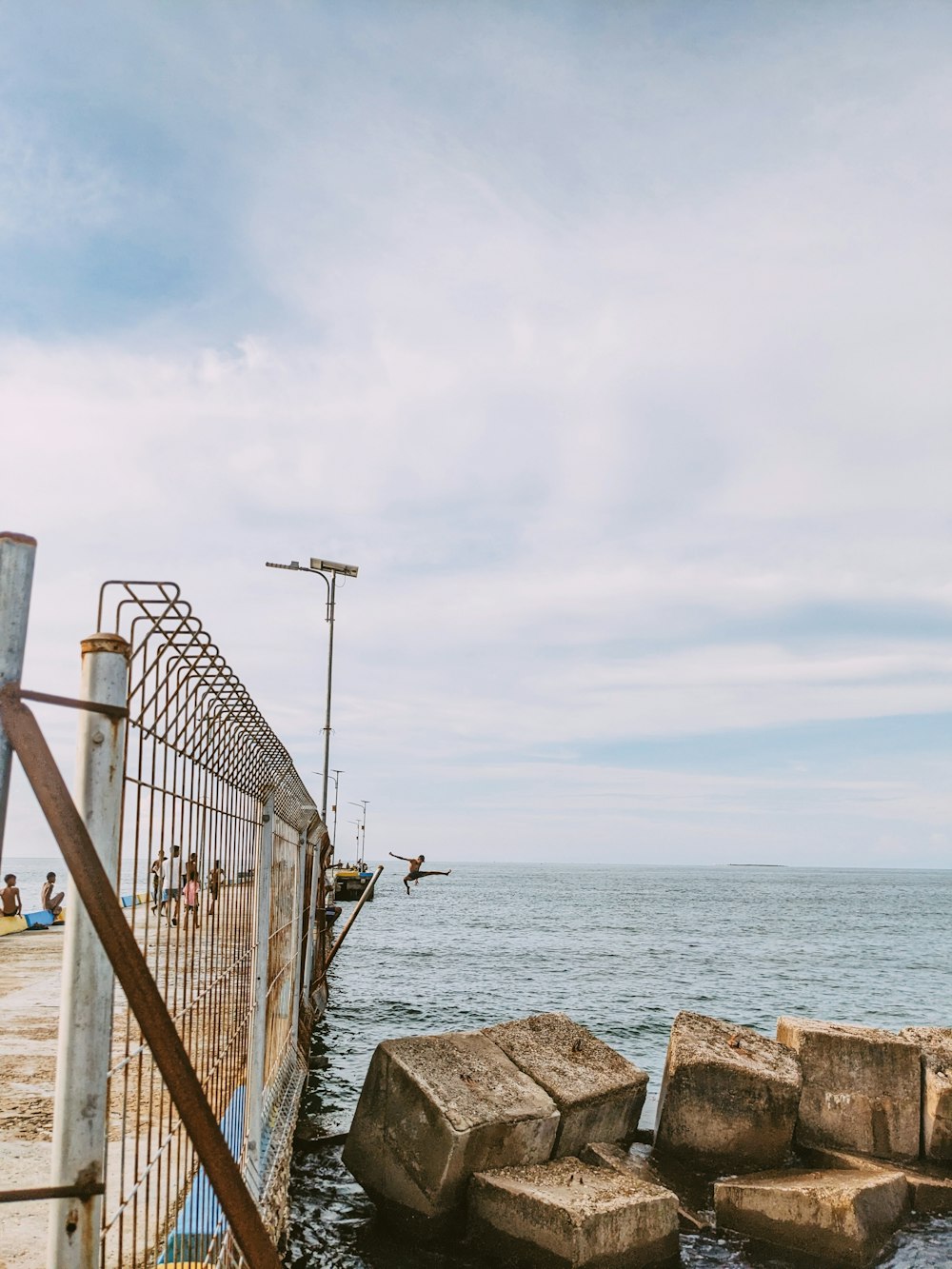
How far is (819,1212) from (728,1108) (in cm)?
133

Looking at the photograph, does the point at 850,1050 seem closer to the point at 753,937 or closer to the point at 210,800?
the point at 210,800

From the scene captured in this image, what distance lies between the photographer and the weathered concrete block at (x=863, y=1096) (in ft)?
27.7

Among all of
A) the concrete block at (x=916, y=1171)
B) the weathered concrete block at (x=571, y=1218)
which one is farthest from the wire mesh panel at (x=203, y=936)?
the concrete block at (x=916, y=1171)

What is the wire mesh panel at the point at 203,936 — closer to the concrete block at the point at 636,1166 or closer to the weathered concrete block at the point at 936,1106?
the concrete block at the point at 636,1166

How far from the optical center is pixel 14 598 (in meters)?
1.81

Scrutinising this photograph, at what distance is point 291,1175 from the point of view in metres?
8.20

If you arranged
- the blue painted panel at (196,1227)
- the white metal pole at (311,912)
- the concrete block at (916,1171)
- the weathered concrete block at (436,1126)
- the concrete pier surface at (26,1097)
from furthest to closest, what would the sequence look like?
the white metal pole at (311,912), the concrete block at (916,1171), the weathered concrete block at (436,1126), the concrete pier surface at (26,1097), the blue painted panel at (196,1227)

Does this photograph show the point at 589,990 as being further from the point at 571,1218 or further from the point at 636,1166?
the point at 571,1218

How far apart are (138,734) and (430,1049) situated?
5925 millimetres

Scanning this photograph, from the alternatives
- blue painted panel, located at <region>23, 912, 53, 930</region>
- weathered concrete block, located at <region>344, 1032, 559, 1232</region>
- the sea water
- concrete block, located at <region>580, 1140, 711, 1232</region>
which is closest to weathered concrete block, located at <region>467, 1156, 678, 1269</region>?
weathered concrete block, located at <region>344, 1032, 559, 1232</region>

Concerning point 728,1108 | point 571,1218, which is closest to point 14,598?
point 571,1218

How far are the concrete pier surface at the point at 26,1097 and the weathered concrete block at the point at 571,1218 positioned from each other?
2.86 m

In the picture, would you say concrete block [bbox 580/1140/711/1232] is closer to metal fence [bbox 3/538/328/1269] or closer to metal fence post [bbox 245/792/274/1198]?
metal fence [bbox 3/538/328/1269]

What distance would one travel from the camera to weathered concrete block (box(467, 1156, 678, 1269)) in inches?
236
